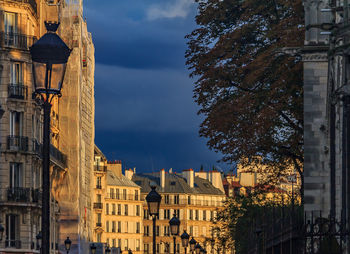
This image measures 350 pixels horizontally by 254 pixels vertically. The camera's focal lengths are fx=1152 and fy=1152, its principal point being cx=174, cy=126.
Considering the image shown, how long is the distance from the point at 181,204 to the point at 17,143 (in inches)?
4554

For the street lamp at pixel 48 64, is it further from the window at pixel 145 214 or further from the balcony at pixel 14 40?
the window at pixel 145 214

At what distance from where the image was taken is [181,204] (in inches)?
7239

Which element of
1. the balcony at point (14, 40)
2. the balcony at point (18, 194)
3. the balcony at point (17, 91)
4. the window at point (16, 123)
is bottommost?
the balcony at point (18, 194)

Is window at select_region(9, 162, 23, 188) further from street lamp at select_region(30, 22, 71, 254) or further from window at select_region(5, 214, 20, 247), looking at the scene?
street lamp at select_region(30, 22, 71, 254)

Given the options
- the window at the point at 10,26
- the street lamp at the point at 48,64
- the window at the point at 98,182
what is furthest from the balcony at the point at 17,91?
the window at the point at 98,182

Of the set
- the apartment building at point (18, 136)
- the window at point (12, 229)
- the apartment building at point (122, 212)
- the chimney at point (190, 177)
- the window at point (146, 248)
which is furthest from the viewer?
the chimney at point (190, 177)

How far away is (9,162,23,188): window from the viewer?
6888 centimetres

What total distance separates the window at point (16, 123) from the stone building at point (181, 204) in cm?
Answer: 11067

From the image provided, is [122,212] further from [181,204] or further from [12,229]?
[12,229]

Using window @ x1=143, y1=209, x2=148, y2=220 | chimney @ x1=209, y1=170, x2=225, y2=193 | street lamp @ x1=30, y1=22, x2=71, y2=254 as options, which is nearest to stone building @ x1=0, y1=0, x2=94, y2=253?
street lamp @ x1=30, y1=22, x2=71, y2=254

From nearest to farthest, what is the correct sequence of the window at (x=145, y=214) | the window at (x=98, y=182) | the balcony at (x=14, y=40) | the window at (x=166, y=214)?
the balcony at (x=14, y=40)
the window at (x=98, y=182)
the window at (x=166, y=214)
the window at (x=145, y=214)

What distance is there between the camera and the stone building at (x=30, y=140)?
68562 millimetres

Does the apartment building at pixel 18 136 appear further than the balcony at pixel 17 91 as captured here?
No

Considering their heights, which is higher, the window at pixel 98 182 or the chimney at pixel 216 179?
the chimney at pixel 216 179
